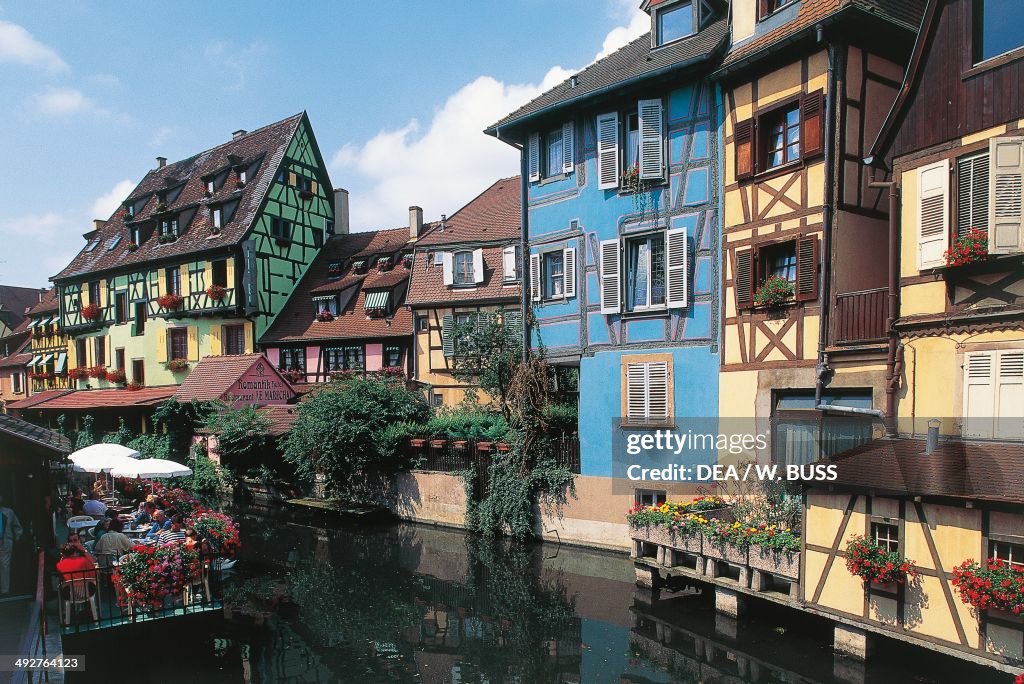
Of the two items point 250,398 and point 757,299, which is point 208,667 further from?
point 250,398

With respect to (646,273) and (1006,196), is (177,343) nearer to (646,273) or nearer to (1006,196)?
(646,273)

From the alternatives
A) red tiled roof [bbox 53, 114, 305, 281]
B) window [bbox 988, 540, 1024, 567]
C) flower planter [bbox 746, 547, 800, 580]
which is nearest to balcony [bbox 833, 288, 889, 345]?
flower planter [bbox 746, 547, 800, 580]

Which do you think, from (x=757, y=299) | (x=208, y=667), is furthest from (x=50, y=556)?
(x=757, y=299)

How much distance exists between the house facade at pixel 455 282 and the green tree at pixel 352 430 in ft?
11.8

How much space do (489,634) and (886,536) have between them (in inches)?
252

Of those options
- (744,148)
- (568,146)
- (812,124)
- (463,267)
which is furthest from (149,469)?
(812,124)

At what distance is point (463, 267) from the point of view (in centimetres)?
2673

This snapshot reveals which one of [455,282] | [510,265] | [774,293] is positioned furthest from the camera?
[455,282]

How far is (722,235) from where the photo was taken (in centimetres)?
1518

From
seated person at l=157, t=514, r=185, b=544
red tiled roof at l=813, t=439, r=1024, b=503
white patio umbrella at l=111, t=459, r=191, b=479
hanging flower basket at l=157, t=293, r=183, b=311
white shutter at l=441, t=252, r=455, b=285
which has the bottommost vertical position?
seated person at l=157, t=514, r=185, b=544

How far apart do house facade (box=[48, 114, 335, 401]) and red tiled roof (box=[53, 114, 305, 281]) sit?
0.25ft

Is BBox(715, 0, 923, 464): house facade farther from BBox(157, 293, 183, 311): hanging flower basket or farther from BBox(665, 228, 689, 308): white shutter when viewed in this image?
BBox(157, 293, 183, 311): hanging flower basket

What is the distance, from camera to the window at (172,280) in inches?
1337

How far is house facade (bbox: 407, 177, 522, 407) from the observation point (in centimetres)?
2566
